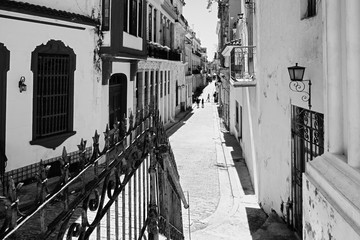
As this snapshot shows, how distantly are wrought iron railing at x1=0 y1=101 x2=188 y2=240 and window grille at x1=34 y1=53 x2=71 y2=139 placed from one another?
433 centimetres

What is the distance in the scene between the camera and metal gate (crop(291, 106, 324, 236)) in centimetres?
512

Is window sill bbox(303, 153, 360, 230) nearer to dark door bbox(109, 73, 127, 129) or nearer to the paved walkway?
the paved walkway

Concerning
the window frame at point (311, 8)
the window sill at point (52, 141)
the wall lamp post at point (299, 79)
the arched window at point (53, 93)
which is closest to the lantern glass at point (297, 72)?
the wall lamp post at point (299, 79)

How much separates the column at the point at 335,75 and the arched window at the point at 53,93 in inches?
313

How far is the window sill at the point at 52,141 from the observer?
28.9 ft

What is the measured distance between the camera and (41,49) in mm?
8766

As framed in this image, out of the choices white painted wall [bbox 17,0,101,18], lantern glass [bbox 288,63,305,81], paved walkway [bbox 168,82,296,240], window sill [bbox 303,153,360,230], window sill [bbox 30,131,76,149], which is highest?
white painted wall [bbox 17,0,101,18]

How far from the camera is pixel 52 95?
928cm

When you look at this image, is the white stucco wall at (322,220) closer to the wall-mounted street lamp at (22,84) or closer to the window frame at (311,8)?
the window frame at (311,8)

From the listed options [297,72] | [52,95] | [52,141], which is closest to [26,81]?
[52,95]

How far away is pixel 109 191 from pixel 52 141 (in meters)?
7.74

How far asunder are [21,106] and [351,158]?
8.16 meters

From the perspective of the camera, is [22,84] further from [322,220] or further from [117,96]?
[322,220]

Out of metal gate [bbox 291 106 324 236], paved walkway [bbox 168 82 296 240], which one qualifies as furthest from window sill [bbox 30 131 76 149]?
metal gate [bbox 291 106 324 236]
